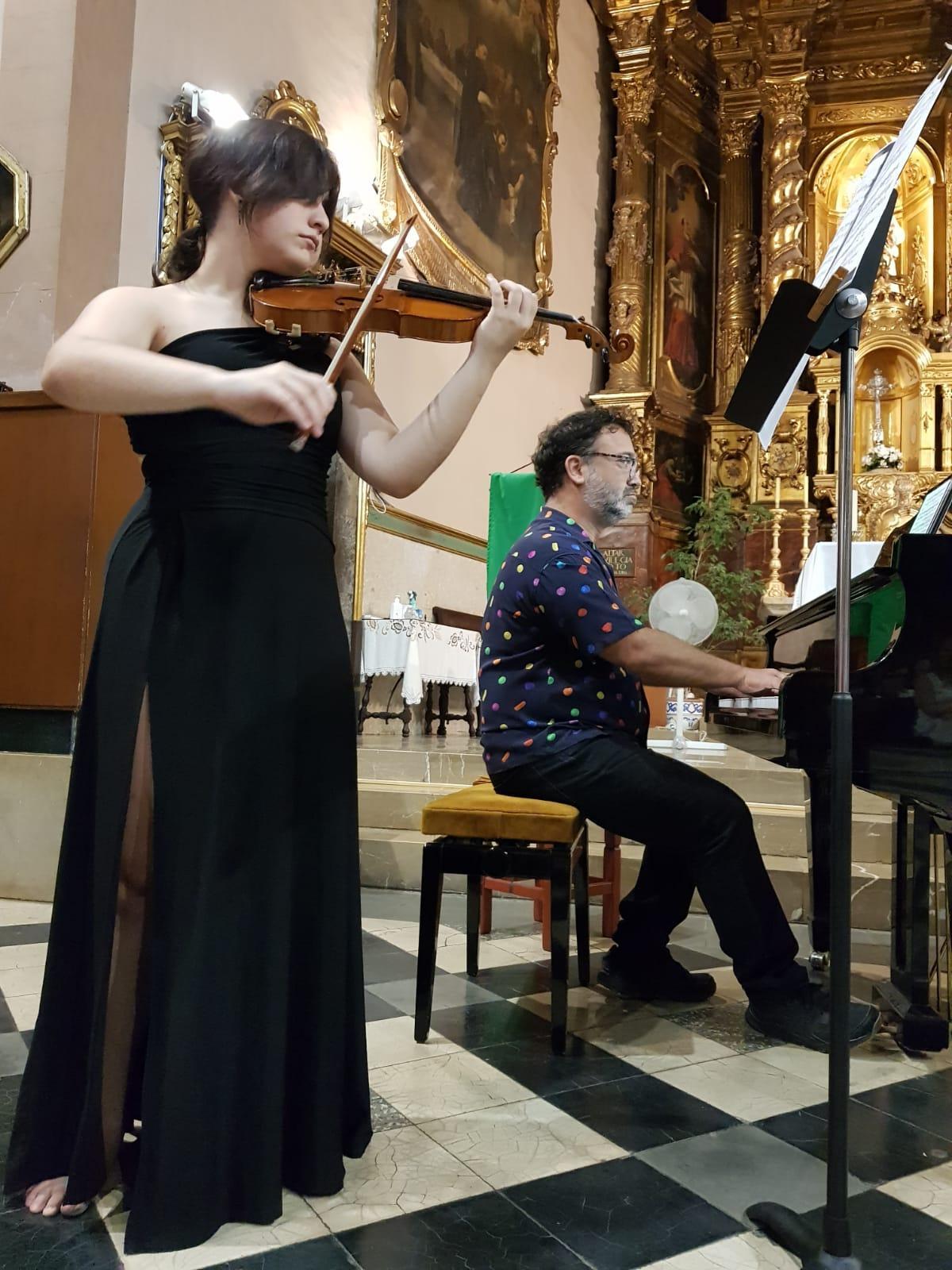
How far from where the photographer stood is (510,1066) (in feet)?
7.46

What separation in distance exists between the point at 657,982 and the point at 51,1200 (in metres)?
1.72

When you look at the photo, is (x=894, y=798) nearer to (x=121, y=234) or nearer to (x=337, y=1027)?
(x=337, y=1027)

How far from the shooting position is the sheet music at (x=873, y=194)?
1.35 metres

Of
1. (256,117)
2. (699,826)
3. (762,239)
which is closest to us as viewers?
(699,826)

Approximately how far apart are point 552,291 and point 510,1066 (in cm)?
923

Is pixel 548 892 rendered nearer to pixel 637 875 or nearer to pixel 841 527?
pixel 637 875

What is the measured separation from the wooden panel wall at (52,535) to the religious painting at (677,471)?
7.79 metres

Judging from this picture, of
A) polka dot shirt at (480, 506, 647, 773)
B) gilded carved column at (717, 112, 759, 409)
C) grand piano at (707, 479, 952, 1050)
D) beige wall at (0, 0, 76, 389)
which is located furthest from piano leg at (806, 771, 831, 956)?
gilded carved column at (717, 112, 759, 409)

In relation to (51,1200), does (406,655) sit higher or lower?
higher

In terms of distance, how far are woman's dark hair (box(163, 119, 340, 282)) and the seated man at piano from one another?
1.14m

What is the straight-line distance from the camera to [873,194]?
1.42 meters

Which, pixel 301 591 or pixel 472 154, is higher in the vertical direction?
pixel 472 154

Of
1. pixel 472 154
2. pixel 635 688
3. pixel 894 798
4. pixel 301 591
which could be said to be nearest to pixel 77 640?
pixel 635 688

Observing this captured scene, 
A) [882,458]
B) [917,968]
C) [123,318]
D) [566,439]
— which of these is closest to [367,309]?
[123,318]
